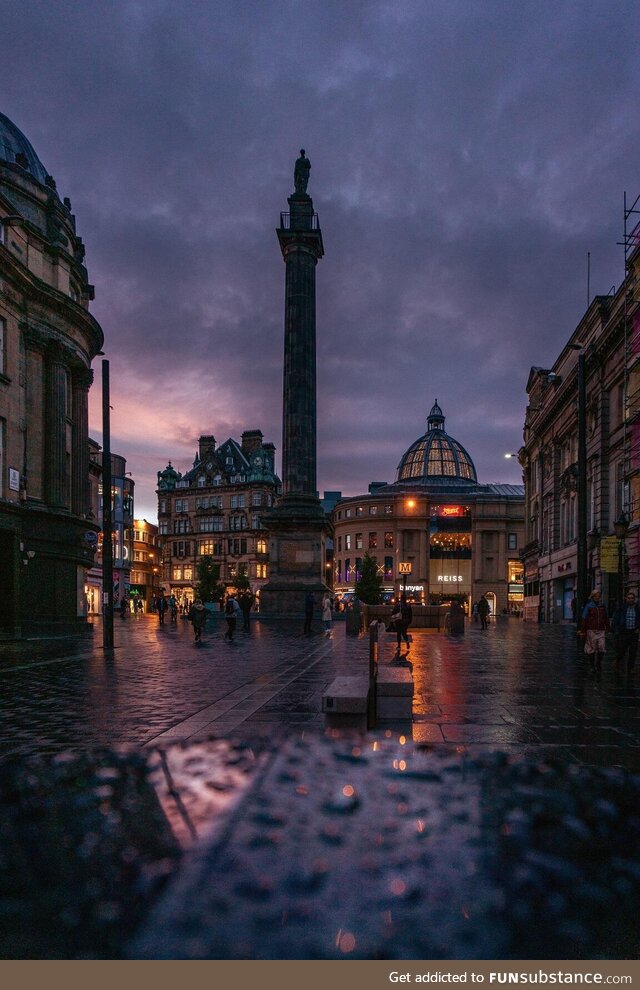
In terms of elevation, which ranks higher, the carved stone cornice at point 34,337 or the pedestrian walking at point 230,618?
the carved stone cornice at point 34,337

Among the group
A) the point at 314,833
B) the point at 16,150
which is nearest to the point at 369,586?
the point at 16,150

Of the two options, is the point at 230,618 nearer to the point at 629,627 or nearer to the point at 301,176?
the point at 629,627

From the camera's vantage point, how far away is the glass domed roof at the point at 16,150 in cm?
3241

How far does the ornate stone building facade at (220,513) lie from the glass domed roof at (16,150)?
78603 mm

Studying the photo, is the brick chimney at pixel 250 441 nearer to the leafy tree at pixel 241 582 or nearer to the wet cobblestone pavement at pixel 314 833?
the leafy tree at pixel 241 582

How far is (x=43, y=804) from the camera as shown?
5.52m

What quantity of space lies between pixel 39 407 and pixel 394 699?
24.6 meters

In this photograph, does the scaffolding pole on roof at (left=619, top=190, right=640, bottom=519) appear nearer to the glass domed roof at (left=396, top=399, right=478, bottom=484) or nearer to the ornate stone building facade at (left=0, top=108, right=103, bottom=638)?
the ornate stone building facade at (left=0, top=108, right=103, bottom=638)

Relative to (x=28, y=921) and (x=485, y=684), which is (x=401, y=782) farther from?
(x=485, y=684)

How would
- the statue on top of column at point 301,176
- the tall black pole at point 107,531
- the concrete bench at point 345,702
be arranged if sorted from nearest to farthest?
1. the concrete bench at point 345,702
2. the tall black pole at point 107,531
3. the statue on top of column at point 301,176

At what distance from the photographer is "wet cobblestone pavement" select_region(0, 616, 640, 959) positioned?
3.48 metres

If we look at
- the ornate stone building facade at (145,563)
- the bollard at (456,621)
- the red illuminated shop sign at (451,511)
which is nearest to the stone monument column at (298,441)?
the bollard at (456,621)

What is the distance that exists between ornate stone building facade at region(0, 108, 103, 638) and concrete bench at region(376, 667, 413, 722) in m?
19.5

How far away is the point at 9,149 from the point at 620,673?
32663 millimetres
